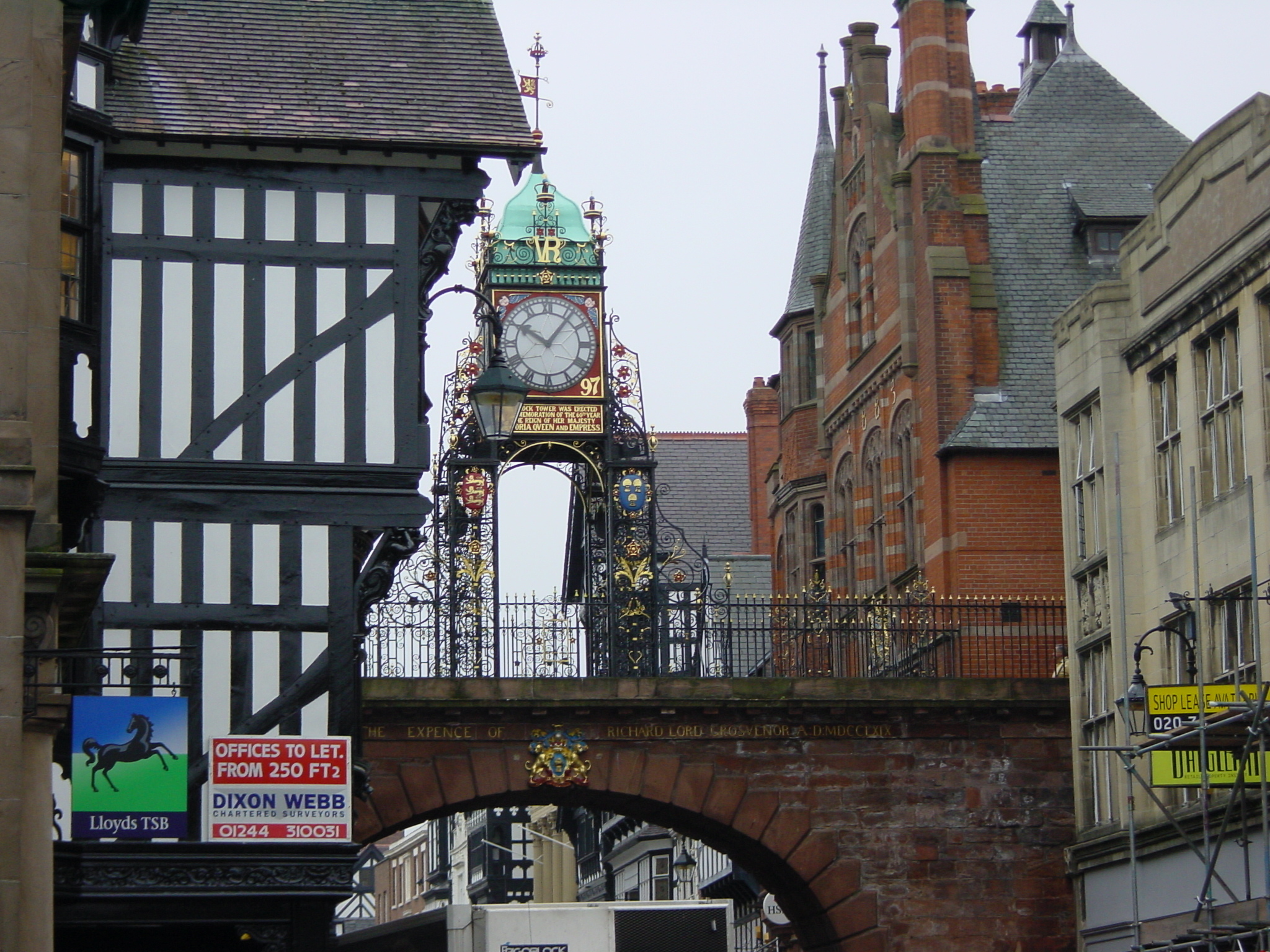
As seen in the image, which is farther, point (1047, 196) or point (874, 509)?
point (874, 509)

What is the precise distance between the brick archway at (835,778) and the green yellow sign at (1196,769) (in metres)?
5.62

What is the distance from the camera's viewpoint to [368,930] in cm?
2744

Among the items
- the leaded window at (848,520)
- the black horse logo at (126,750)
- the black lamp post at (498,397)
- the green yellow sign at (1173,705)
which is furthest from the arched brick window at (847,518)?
the black horse logo at (126,750)

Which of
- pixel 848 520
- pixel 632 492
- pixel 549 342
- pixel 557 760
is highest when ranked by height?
pixel 549 342

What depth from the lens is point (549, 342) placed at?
3189cm

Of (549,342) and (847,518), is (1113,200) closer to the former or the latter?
(847,518)

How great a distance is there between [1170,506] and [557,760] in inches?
309

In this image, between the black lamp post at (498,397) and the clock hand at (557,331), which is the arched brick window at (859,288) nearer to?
the clock hand at (557,331)

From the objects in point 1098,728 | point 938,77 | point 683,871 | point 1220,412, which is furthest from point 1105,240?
point 683,871

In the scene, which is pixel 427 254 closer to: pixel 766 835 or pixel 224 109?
pixel 224 109

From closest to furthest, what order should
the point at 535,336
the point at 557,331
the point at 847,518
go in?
the point at 535,336 < the point at 557,331 < the point at 847,518

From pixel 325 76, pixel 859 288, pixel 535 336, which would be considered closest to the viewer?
pixel 325 76

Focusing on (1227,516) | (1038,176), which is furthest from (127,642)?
(1038,176)

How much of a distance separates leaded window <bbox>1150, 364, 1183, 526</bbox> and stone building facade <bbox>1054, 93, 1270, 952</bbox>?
26mm
